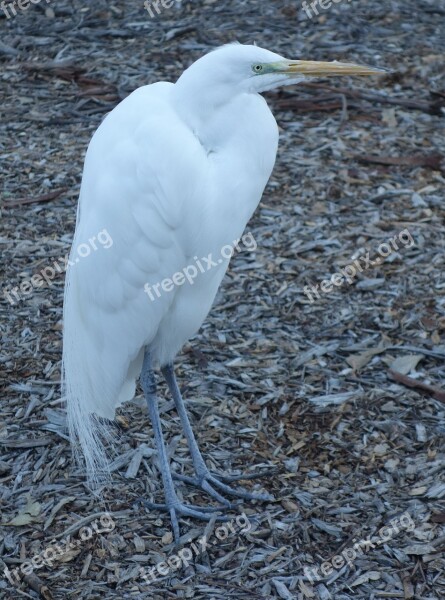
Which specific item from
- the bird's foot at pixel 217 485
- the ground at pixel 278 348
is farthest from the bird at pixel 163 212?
the ground at pixel 278 348

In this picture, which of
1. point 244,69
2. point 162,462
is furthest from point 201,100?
point 162,462

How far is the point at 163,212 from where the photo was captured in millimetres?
3018

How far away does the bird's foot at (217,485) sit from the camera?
137 inches

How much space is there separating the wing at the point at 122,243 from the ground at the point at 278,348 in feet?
1.39

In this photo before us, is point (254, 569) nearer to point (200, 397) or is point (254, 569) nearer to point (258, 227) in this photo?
point (200, 397)

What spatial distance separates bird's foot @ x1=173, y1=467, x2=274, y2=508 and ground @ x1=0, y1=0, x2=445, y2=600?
0.05m

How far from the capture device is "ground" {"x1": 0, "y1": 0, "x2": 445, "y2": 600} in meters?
3.22

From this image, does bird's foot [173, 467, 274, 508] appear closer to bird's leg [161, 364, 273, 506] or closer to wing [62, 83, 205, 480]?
bird's leg [161, 364, 273, 506]

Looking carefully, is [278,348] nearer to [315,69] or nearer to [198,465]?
[198,465]

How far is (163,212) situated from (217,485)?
3.73 feet

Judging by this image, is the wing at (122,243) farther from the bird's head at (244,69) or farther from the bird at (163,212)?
the bird's head at (244,69)

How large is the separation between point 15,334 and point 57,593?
1.44m

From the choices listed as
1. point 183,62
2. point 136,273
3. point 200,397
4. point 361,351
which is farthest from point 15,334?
point 183,62

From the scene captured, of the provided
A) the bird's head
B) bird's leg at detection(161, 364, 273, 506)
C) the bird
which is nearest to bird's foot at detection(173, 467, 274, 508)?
bird's leg at detection(161, 364, 273, 506)
